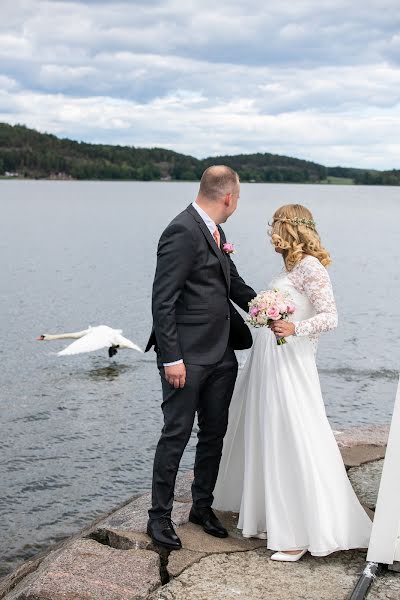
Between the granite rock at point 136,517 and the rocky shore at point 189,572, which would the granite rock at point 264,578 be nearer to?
the rocky shore at point 189,572

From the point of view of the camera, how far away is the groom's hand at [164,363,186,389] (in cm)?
548

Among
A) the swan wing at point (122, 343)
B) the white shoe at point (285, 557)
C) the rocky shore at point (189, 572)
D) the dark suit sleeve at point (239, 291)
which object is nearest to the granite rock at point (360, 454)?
the rocky shore at point (189, 572)

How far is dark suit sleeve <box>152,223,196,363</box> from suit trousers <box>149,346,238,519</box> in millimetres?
188

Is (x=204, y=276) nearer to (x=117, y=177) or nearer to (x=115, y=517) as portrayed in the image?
(x=115, y=517)

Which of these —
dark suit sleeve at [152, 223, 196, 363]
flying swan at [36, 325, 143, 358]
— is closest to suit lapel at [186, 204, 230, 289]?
dark suit sleeve at [152, 223, 196, 363]

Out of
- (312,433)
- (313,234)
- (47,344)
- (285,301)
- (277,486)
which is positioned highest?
(313,234)

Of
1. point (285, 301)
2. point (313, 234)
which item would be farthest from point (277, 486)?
point (313, 234)

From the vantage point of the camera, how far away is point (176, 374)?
5.49 metres

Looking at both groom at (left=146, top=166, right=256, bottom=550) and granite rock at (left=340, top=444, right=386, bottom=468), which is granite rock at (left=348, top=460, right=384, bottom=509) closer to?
granite rock at (left=340, top=444, right=386, bottom=468)

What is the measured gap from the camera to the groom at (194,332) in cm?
548

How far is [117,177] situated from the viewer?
177 m

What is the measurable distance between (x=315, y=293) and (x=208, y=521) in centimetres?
166

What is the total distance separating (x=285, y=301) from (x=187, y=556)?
65.8 inches

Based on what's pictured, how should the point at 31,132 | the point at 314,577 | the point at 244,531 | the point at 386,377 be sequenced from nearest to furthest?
the point at 314,577 → the point at 244,531 → the point at 386,377 → the point at 31,132
